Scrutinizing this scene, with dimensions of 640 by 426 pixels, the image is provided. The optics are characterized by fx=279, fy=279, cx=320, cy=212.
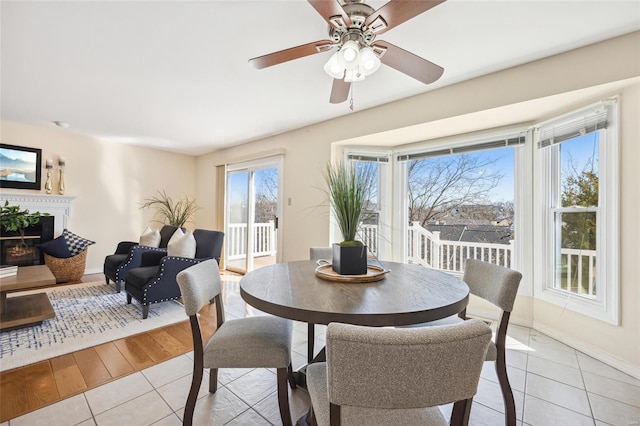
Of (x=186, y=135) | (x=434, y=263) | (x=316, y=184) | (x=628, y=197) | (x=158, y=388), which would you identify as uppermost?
(x=186, y=135)

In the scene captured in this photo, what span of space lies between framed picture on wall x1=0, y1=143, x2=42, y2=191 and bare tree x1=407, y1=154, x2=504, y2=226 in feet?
17.7

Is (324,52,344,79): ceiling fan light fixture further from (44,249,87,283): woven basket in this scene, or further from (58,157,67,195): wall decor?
(58,157,67,195): wall decor

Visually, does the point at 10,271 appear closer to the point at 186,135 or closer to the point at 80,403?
the point at 80,403

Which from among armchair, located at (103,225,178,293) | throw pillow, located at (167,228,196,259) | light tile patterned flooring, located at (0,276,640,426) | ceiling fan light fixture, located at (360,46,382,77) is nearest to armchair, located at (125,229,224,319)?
throw pillow, located at (167,228,196,259)

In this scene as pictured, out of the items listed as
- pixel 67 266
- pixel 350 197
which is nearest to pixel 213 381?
pixel 350 197

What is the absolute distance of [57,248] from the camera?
398cm

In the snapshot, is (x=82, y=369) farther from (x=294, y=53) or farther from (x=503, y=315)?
(x=503, y=315)

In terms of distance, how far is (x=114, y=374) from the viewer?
1858 millimetres

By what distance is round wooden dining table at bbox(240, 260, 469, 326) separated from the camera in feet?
3.26

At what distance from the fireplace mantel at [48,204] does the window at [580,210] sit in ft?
20.5

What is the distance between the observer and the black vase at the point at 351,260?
1.51 metres

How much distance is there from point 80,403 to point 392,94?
130 inches

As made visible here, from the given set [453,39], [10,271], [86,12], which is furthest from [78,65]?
[453,39]

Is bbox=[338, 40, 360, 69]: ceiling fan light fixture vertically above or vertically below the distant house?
above
